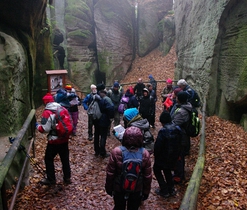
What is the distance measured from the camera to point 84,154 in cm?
717

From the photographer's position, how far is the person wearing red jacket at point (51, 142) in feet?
14.9

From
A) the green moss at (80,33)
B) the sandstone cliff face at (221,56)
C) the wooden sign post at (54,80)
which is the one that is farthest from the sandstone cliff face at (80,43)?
the sandstone cliff face at (221,56)

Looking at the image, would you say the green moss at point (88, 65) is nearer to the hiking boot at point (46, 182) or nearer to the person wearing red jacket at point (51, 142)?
the person wearing red jacket at point (51, 142)

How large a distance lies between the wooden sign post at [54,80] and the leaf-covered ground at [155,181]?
3.53m

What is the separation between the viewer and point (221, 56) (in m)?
9.02

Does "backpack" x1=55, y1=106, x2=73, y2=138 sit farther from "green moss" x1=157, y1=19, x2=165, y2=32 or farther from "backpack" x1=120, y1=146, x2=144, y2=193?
"green moss" x1=157, y1=19, x2=165, y2=32

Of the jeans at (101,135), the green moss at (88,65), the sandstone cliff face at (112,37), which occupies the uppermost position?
the sandstone cliff face at (112,37)

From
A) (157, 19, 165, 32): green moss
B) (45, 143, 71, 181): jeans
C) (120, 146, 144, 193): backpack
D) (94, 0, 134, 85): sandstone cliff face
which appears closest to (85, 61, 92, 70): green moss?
(94, 0, 134, 85): sandstone cliff face

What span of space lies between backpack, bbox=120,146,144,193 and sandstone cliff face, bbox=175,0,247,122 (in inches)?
213

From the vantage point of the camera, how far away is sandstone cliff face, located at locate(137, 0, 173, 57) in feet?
76.4

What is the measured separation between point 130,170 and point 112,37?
769 inches

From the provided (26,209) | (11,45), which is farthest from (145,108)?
(26,209)

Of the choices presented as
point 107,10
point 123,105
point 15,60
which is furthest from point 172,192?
point 107,10

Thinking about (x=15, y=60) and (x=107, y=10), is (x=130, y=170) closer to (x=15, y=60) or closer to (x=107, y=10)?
(x=15, y=60)
